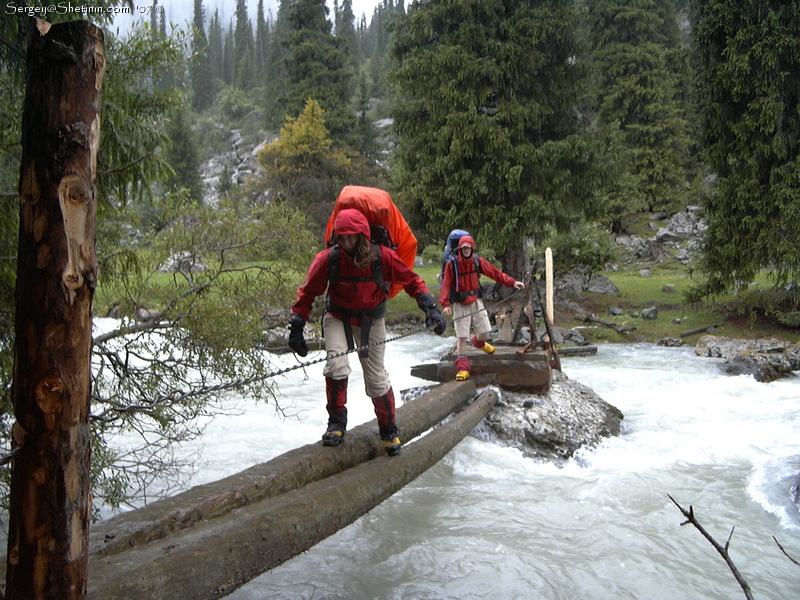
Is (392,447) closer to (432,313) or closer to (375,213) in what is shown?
(432,313)

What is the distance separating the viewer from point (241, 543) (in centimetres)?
390

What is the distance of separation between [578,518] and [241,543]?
13.0 ft

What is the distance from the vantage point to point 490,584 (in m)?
5.38

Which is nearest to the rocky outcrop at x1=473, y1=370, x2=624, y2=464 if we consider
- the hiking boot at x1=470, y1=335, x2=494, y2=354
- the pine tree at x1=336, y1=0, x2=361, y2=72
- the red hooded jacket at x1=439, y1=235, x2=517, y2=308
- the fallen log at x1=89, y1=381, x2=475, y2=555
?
the hiking boot at x1=470, y1=335, x2=494, y2=354

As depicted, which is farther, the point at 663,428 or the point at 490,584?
the point at 663,428

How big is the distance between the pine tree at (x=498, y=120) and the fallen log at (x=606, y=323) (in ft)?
9.79

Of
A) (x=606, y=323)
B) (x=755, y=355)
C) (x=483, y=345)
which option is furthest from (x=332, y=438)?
(x=606, y=323)

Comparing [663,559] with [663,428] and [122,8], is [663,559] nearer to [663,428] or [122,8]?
[663,428]

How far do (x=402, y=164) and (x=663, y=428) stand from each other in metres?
13.6

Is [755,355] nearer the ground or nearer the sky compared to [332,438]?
nearer the ground

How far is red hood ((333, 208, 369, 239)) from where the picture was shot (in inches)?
201

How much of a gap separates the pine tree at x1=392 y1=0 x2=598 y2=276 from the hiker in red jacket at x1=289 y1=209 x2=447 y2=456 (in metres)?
13.6

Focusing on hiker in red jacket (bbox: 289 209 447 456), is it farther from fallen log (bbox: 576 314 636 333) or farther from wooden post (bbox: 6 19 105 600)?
fallen log (bbox: 576 314 636 333)

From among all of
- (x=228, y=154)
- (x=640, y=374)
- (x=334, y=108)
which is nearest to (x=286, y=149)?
(x=334, y=108)
